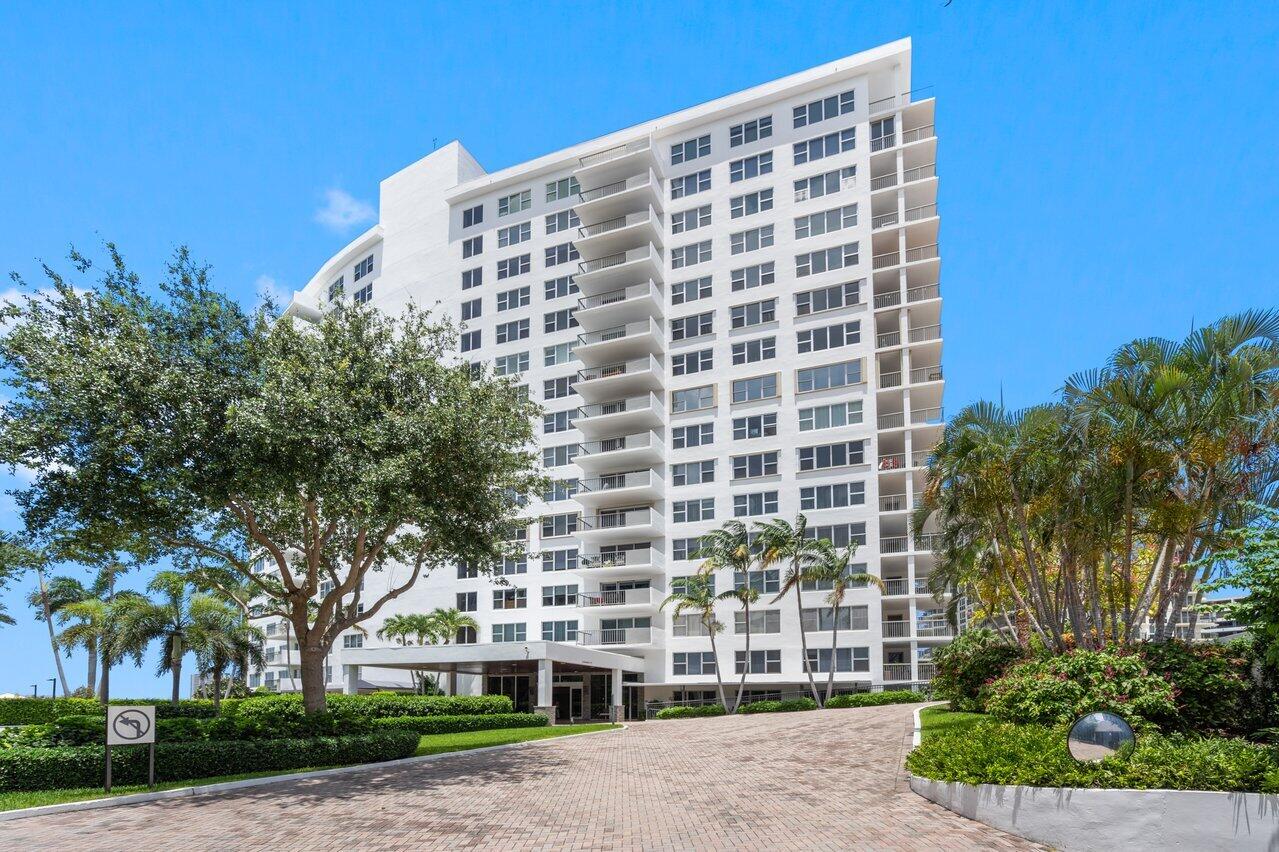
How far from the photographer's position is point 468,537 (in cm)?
2547

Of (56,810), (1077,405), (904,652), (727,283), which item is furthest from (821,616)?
(56,810)

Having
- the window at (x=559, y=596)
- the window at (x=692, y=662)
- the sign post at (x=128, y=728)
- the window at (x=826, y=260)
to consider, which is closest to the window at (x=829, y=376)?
the window at (x=826, y=260)

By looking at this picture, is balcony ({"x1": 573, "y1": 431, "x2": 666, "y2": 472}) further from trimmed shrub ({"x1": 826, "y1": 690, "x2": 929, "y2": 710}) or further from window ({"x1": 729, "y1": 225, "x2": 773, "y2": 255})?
trimmed shrub ({"x1": 826, "y1": 690, "x2": 929, "y2": 710})

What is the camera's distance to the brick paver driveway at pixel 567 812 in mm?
13906

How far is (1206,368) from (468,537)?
17.7 m

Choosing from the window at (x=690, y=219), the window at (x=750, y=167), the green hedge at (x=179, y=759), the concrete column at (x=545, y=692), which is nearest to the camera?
the green hedge at (x=179, y=759)

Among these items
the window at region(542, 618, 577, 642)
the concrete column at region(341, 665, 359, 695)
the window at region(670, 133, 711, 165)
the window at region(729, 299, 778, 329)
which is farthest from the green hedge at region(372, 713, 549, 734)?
the window at region(670, 133, 711, 165)

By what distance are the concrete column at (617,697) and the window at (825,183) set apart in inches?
1146

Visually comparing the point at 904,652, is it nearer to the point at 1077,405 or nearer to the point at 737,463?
the point at 737,463

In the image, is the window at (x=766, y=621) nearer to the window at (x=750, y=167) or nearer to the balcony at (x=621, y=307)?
the balcony at (x=621, y=307)

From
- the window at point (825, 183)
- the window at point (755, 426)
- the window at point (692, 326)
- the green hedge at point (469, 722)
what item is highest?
the window at point (825, 183)

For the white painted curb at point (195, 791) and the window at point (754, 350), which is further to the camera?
the window at point (754, 350)

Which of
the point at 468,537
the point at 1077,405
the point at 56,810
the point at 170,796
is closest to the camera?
the point at 56,810

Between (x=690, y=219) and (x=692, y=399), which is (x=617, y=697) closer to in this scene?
(x=692, y=399)
